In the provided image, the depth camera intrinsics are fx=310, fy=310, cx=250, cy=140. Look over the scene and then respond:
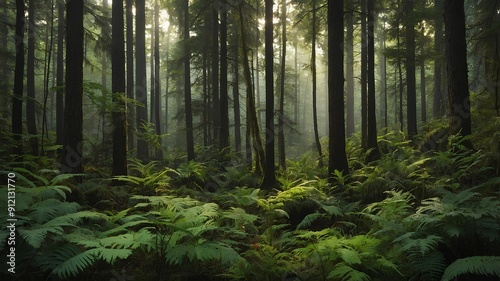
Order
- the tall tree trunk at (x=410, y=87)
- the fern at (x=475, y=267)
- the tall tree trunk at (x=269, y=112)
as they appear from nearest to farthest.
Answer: the fern at (x=475, y=267)
the tall tree trunk at (x=269, y=112)
the tall tree trunk at (x=410, y=87)

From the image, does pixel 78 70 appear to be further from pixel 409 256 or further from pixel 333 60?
pixel 409 256

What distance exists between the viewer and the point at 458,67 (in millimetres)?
8531

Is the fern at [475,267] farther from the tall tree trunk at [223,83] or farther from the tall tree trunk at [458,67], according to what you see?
the tall tree trunk at [223,83]

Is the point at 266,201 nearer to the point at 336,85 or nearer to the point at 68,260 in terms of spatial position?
the point at 68,260

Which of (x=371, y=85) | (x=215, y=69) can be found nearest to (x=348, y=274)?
(x=371, y=85)

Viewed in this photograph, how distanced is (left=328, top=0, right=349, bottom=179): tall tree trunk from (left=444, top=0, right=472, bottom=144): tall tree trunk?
117 inches

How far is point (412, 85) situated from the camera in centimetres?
1731

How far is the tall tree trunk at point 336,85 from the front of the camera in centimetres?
1007

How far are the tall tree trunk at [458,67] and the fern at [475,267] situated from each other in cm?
620

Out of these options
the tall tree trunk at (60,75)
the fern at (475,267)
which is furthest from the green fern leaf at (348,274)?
the tall tree trunk at (60,75)

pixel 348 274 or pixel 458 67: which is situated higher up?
pixel 458 67

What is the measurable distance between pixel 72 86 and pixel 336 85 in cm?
778

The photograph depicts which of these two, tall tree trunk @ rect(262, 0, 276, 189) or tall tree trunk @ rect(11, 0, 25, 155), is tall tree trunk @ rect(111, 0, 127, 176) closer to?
tall tree trunk @ rect(11, 0, 25, 155)

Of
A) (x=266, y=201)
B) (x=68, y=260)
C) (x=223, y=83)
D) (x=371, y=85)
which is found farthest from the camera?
(x=223, y=83)
